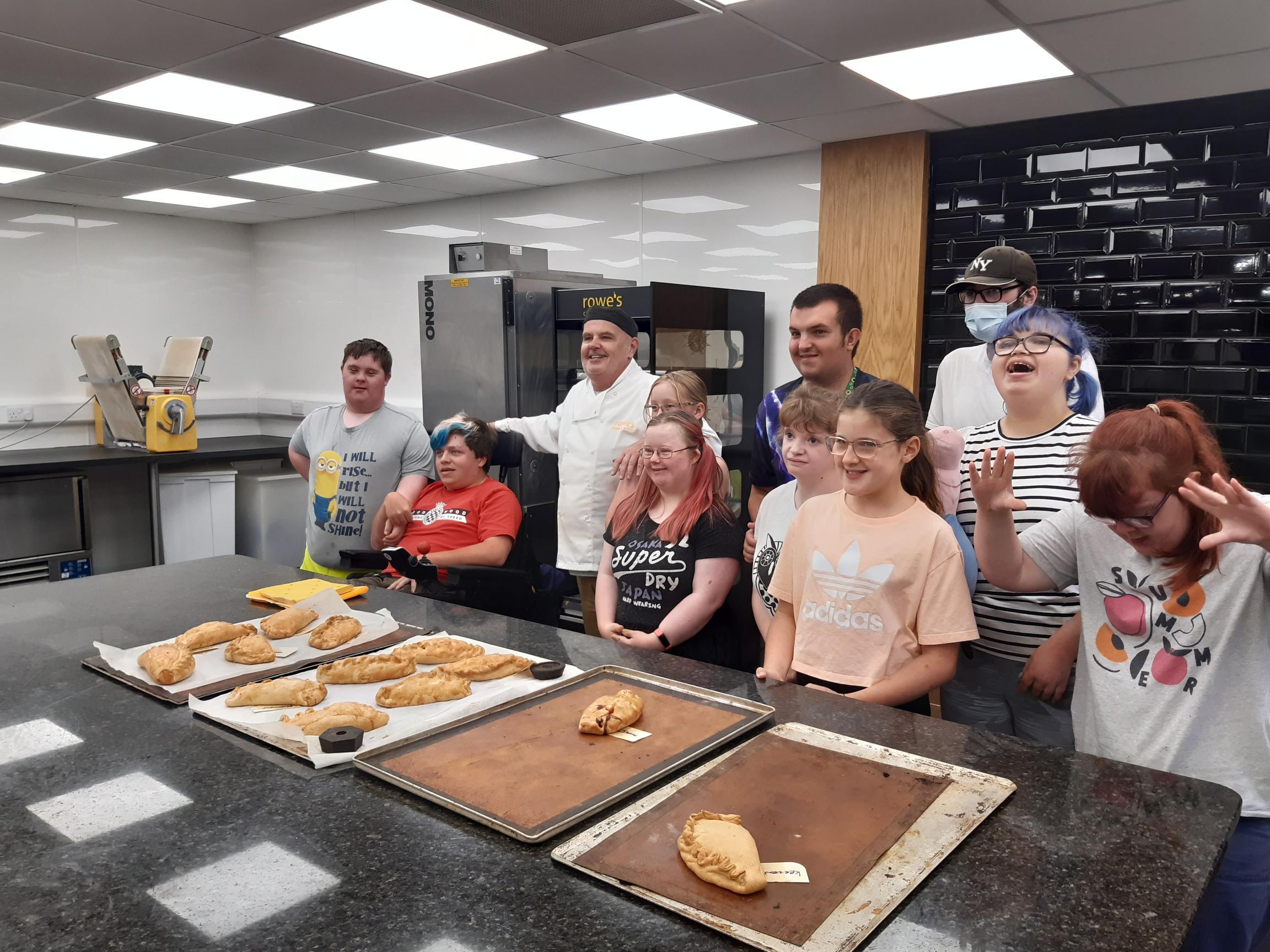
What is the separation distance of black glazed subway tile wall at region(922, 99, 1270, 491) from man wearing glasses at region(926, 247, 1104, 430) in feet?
3.71

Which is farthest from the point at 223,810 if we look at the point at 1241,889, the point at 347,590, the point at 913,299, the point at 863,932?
the point at 913,299

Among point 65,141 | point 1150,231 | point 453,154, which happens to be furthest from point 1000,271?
point 65,141

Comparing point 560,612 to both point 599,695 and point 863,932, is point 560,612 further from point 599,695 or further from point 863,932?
point 863,932

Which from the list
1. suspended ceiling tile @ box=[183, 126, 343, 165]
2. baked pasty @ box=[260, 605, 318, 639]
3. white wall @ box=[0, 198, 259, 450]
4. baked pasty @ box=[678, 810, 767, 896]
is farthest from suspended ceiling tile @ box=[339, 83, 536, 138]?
white wall @ box=[0, 198, 259, 450]

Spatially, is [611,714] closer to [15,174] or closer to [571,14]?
[571,14]

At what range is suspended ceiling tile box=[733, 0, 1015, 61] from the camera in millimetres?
2598

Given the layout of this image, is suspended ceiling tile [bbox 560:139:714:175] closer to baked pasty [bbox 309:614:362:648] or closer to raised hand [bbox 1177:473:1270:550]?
baked pasty [bbox 309:614:362:648]

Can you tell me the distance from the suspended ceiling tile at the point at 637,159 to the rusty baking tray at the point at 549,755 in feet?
11.0

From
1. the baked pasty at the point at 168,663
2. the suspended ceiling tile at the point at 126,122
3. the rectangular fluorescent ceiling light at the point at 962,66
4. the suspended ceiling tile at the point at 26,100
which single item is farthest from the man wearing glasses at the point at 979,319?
the suspended ceiling tile at the point at 26,100

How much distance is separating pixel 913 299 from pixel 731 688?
3067 mm

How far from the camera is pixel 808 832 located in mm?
1064

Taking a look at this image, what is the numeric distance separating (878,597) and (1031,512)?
0.43m

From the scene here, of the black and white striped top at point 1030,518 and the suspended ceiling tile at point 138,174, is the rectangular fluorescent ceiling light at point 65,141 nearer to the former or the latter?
the suspended ceiling tile at point 138,174

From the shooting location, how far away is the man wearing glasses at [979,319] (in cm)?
280
